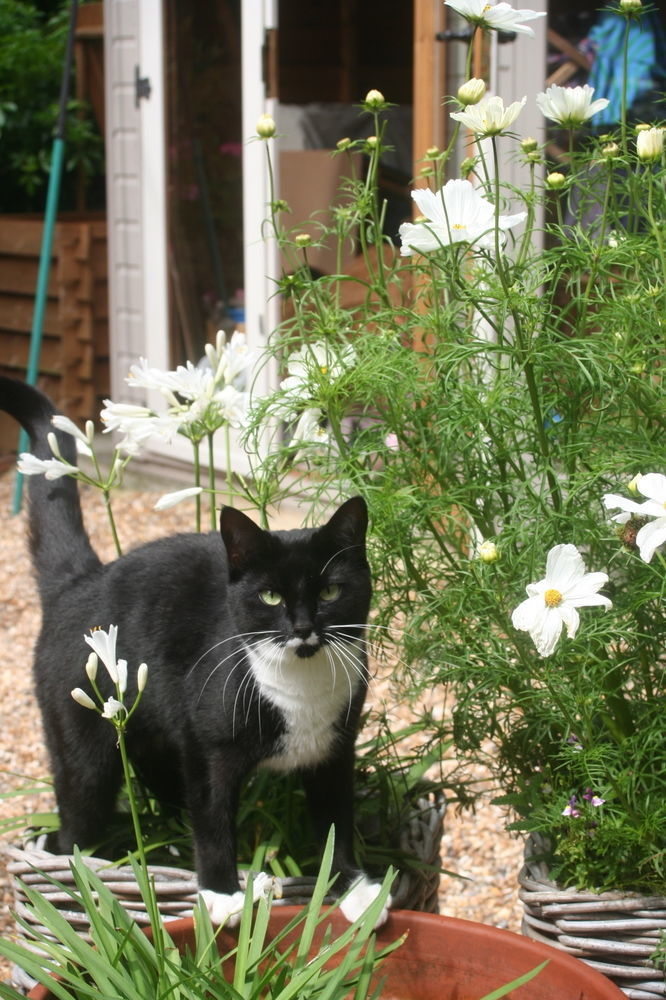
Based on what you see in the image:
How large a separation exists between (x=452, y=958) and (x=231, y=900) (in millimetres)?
343

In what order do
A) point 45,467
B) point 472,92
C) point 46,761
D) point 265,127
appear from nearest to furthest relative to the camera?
point 472,92, point 265,127, point 45,467, point 46,761

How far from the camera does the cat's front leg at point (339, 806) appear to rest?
1.92m

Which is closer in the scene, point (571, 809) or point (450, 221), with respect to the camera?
point (450, 221)

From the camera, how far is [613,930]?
179 cm

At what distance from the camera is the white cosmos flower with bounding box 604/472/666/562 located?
1469 mm

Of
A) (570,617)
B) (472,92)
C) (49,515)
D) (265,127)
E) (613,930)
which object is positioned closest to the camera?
(570,617)

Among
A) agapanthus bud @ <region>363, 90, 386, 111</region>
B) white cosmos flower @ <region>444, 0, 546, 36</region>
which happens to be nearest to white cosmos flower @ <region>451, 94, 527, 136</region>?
white cosmos flower @ <region>444, 0, 546, 36</region>

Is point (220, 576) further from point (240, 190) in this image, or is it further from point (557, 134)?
point (240, 190)

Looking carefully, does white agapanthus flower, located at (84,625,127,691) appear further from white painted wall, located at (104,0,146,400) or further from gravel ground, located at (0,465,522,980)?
white painted wall, located at (104,0,146,400)

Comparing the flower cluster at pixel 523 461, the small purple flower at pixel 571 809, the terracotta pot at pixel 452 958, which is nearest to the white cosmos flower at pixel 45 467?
the flower cluster at pixel 523 461

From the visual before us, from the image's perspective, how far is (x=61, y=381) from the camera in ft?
22.5

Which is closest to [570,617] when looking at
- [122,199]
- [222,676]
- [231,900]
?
[222,676]

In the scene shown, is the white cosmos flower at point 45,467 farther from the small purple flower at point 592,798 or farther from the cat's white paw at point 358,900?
the small purple flower at point 592,798

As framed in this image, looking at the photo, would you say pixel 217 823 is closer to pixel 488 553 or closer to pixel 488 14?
pixel 488 553
